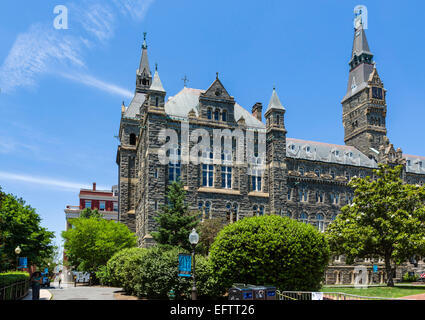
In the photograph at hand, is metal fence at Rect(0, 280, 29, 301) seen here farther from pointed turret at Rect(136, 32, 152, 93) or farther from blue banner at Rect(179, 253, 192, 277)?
pointed turret at Rect(136, 32, 152, 93)

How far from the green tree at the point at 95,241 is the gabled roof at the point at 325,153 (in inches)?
1103

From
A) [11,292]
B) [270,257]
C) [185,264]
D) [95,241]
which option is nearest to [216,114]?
[95,241]

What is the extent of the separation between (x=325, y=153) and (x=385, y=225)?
31150mm

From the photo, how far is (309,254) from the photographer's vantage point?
29.4m

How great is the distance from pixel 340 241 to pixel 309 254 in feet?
51.5

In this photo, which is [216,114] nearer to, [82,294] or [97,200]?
[82,294]

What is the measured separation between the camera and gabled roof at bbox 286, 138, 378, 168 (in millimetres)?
67750

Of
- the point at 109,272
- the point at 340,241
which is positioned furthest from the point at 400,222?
the point at 109,272

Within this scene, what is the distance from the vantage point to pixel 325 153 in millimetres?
71125

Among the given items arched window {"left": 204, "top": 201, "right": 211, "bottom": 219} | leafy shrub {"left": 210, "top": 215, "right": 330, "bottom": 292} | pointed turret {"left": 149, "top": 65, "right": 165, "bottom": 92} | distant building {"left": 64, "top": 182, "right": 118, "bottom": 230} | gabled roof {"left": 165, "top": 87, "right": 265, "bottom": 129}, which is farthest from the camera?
distant building {"left": 64, "top": 182, "right": 118, "bottom": 230}

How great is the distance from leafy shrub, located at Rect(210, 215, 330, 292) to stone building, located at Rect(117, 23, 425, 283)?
18.9 m

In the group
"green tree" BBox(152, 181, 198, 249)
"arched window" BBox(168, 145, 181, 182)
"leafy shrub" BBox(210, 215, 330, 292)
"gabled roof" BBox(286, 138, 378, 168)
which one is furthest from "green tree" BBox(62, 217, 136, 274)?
"gabled roof" BBox(286, 138, 378, 168)
